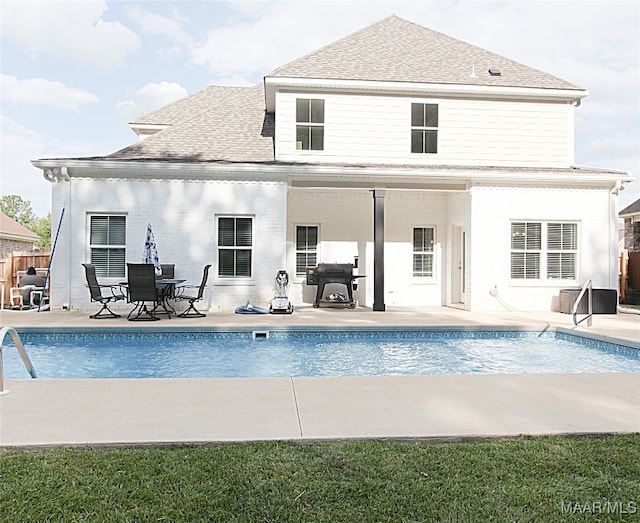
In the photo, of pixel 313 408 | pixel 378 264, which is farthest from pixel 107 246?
pixel 313 408

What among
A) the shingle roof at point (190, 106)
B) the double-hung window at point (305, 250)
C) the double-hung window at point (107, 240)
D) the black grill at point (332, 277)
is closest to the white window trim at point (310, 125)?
the double-hung window at point (305, 250)

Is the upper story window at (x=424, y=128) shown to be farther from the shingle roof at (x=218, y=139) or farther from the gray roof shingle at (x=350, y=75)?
the shingle roof at (x=218, y=139)

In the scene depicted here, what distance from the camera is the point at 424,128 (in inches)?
545

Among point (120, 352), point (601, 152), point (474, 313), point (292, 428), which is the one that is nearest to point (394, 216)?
point (474, 313)

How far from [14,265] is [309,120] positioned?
29.3 ft

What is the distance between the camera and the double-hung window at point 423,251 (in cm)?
1528

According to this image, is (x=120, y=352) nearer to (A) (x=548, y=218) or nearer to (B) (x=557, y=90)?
(A) (x=548, y=218)

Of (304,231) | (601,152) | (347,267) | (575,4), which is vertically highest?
(601,152)

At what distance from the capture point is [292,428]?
397cm

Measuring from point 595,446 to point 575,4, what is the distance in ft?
47.9

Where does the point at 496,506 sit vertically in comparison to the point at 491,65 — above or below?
below

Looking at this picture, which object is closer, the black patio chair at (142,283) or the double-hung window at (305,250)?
the black patio chair at (142,283)

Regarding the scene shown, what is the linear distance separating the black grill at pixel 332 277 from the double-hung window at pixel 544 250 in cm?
410

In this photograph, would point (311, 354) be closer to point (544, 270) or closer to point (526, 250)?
point (526, 250)
